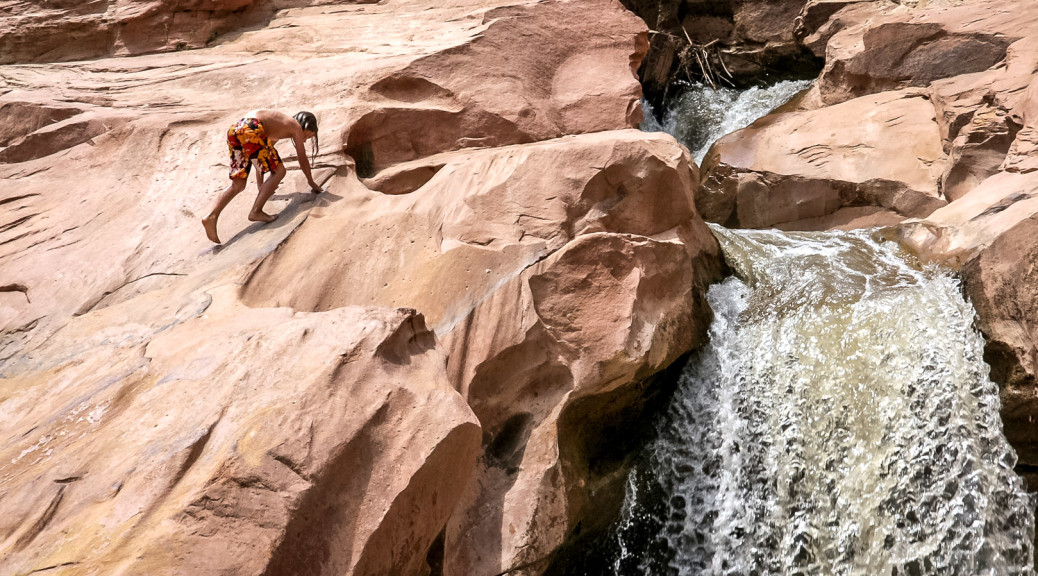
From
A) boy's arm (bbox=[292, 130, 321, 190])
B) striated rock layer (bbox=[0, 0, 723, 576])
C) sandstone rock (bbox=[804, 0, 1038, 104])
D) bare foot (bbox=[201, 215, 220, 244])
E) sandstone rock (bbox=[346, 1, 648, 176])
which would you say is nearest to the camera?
striated rock layer (bbox=[0, 0, 723, 576])

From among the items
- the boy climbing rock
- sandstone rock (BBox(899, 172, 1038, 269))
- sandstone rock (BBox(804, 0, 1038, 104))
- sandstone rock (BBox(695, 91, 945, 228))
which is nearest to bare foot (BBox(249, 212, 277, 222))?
the boy climbing rock

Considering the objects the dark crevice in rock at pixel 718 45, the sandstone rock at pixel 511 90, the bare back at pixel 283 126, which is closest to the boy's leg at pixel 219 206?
Result: the bare back at pixel 283 126

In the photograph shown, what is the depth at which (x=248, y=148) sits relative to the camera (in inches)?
232

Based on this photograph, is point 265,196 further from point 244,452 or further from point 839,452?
point 839,452

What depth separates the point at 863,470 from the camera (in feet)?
16.0

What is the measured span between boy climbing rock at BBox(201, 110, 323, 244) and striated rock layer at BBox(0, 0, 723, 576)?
0.20 m

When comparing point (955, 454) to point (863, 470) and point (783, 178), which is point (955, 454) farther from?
point (783, 178)

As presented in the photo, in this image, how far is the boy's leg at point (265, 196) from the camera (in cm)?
583

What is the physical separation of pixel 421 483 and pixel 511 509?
936 millimetres

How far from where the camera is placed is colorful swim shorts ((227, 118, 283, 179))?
587cm

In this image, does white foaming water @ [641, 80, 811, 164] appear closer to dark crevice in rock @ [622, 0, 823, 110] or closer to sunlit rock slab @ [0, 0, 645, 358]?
dark crevice in rock @ [622, 0, 823, 110]

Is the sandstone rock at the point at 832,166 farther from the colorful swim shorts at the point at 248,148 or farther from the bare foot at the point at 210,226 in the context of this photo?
the bare foot at the point at 210,226

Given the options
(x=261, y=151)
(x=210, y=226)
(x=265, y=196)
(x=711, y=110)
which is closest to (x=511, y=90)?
(x=261, y=151)

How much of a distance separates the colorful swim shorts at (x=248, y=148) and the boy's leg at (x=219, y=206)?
0.06 m
